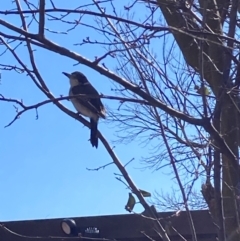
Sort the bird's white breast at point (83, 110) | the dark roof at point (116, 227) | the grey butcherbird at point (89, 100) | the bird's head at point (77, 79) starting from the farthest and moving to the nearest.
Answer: the dark roof at point (116, 227) → the bird's head at point (77, 79) → the bird's white breast at point (83, 110) → the grey butcherbird at point (89, 100)

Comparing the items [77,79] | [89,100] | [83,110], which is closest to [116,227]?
[77,79]

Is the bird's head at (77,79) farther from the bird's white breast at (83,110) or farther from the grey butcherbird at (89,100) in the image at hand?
the bird's white breast at (83,110)

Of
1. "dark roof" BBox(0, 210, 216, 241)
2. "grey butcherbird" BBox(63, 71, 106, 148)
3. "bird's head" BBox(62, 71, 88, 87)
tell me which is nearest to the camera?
"grey butcherbird" BBox(63, 71, 106, 148)

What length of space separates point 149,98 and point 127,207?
1124 millimetres

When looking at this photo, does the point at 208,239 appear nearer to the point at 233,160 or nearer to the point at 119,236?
the point at 119,236

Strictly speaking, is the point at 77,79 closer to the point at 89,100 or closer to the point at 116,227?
the point at 89,100

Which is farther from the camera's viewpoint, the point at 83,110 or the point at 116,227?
the point at 116,227

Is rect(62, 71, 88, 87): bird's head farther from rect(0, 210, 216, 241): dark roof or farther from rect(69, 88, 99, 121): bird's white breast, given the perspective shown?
rect(0, 210, 216, 241): dark roof

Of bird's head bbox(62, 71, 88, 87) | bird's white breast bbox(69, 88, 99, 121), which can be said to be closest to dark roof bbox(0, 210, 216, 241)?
bird's head bbox(62, 71, 88, 87)

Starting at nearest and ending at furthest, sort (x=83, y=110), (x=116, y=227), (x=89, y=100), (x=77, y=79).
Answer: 1. (x=89, y=100)
2. (x=83, y=110)
3. (x=77, y=79)
4. (x=116, y=227)

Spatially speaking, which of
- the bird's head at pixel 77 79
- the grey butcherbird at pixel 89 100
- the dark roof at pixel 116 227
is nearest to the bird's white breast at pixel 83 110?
the grey butcherbird at pixel 89 100

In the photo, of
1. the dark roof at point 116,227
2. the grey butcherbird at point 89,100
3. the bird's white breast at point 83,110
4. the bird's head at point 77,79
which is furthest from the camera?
the dark roof at point 116,227

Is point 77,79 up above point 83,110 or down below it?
above

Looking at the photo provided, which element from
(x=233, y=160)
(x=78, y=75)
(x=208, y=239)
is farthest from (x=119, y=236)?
(x=233, y=160)
